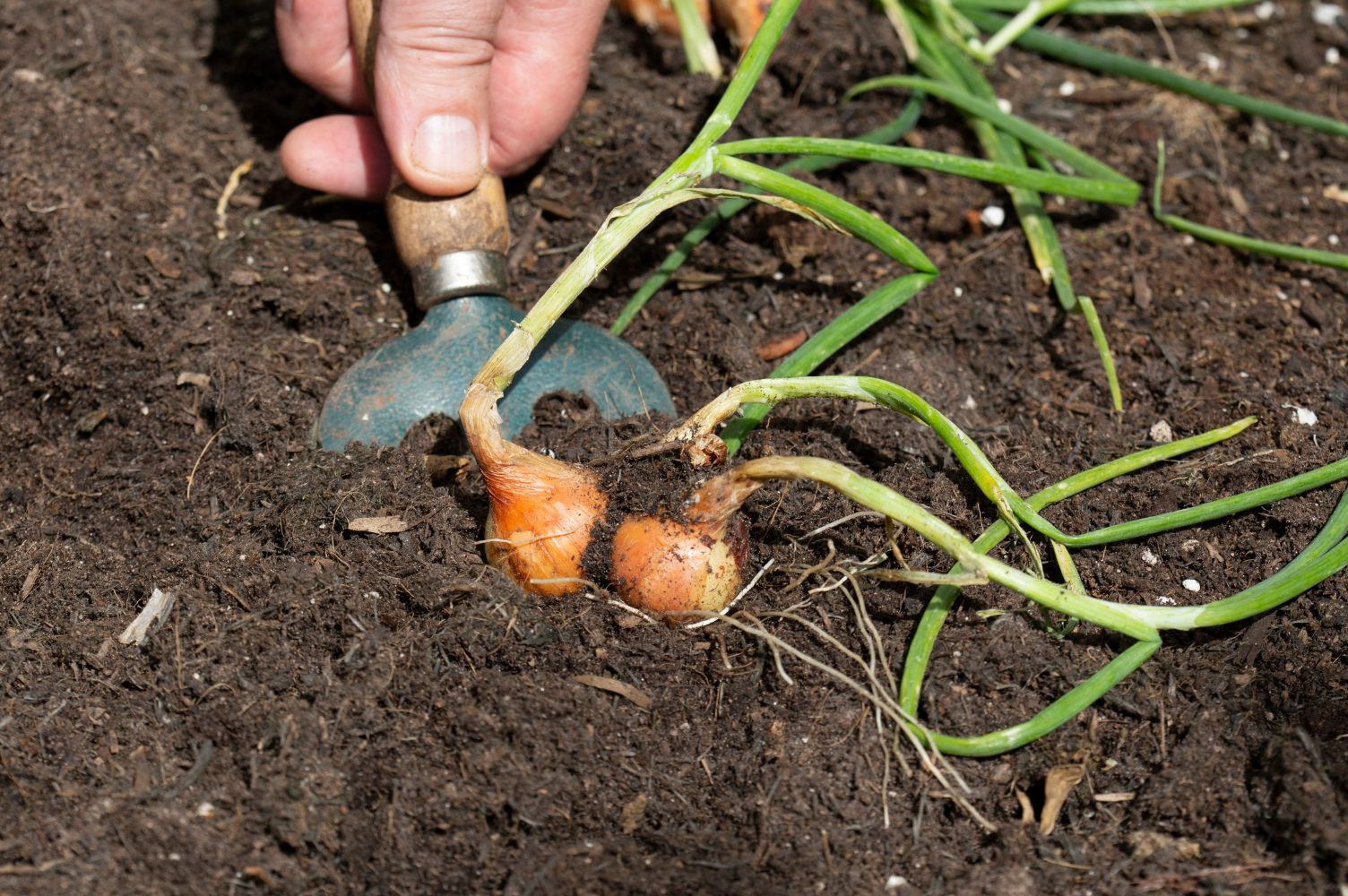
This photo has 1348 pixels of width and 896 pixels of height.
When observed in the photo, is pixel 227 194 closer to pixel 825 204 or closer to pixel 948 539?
pixel 825 204

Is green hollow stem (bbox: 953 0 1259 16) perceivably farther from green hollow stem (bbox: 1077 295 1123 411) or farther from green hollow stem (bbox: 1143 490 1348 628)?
green hollow stem (bbox: 1143 490 1348 628)

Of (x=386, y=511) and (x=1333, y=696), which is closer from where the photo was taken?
(x=1333, y=696)

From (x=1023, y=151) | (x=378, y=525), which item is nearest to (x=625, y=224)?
(x=378, y=525)

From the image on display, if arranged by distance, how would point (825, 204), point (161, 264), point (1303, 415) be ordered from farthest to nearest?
point (161, 264) < point (1303, 415) < point (825, 204)

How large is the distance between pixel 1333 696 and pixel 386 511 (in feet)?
4.05

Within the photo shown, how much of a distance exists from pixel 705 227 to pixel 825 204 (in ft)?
1.18

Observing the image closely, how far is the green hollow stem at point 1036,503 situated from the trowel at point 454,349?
20.7 inches

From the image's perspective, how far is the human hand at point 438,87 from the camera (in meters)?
A: 1.67

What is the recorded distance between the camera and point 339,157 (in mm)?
1984

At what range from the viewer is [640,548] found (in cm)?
146

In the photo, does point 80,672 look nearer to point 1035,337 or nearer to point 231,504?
point 231,504

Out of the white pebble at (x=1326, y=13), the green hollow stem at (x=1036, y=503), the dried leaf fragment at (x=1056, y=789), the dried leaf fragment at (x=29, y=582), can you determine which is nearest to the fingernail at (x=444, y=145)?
the dried leaf fragment at (x=29, y=582)

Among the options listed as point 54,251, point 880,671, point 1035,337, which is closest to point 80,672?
point 54,251

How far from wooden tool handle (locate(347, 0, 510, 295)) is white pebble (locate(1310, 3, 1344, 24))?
2011 mm
